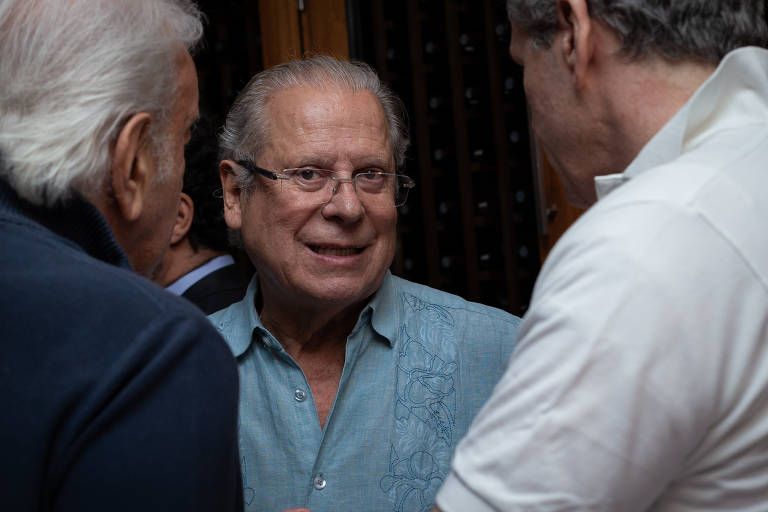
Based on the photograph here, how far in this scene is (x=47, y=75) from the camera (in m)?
0.96

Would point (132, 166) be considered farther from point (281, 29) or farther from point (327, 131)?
point (281, 29)

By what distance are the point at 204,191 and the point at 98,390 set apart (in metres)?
2.21

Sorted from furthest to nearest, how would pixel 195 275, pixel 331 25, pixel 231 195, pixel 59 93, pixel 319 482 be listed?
1. pixel 331 25
2. pixel 195 275
3. pixel 231 195
4. pixel 319 482
5. pixel 59 93

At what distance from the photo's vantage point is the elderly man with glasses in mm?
1615

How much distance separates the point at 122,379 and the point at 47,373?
8 cm

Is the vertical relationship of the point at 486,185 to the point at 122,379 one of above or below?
below

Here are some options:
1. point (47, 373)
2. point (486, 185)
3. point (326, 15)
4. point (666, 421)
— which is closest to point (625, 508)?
point (666, 421)

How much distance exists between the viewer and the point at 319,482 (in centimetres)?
159

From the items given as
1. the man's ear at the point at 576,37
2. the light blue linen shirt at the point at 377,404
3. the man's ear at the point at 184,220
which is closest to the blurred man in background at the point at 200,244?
the man's ear at the point at 184,220

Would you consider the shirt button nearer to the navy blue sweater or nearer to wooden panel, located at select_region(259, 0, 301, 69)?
the navy blue sweater

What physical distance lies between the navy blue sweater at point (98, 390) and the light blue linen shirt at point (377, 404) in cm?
73

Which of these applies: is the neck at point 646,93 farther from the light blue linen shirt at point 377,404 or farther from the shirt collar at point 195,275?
the shirt collar at point 195,275

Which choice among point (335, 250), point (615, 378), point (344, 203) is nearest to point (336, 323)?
point (335, 250)

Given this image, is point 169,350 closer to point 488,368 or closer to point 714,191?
point 714,191
